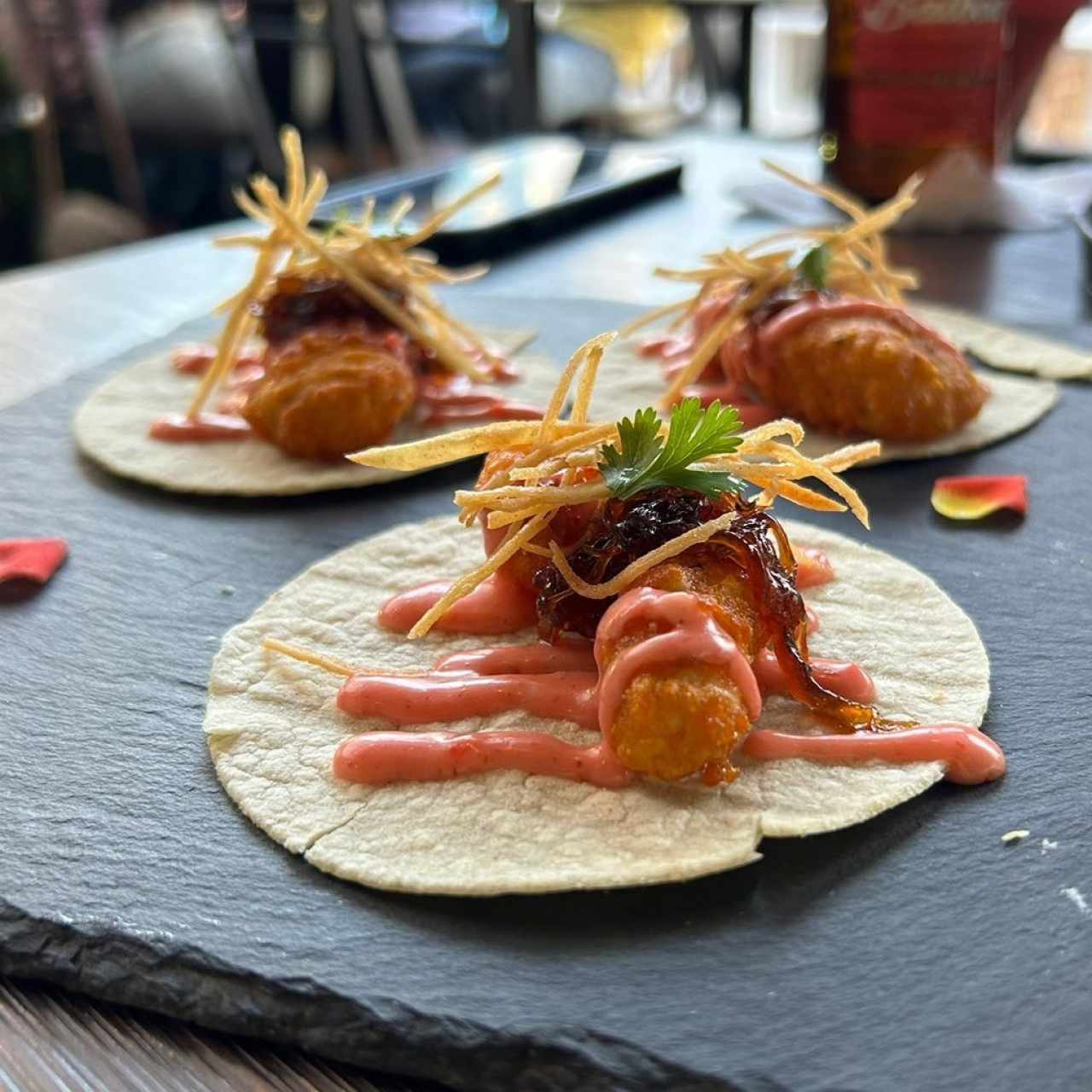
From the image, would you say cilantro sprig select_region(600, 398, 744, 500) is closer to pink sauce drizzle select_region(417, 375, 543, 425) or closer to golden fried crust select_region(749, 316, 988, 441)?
golden fried crust select_region(749, 316, 988, 441)

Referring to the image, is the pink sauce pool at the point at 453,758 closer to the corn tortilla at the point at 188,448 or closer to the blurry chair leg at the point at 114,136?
the corn tortilla at the point at 188,448

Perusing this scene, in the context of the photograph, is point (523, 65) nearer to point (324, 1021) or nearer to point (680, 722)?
point (680, 722)

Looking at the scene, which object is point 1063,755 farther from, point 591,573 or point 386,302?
point 386,302

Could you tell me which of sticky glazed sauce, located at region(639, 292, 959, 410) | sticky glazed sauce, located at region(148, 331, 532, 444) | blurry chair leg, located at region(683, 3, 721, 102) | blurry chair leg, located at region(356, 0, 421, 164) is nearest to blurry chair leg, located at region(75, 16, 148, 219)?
blurry chair leg, located at region(356, 0, 421, 164)

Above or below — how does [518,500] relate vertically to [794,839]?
above

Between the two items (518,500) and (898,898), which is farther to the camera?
(518,500)

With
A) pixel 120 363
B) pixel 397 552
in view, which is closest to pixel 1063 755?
pixel 397 552

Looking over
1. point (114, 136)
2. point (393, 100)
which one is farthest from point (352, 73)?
point (114, 136)
